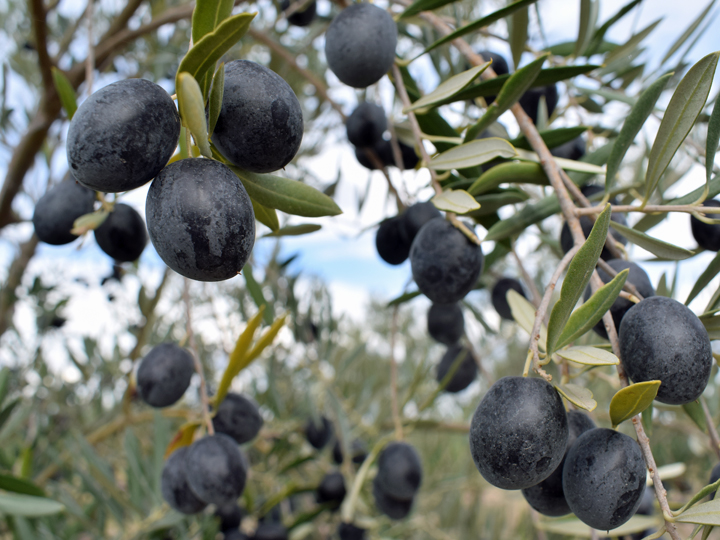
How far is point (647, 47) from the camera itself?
1.05 m

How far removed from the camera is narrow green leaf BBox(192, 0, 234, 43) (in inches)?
16.6

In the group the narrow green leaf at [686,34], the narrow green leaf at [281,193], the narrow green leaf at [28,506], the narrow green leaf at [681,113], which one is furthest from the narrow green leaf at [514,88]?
the narrow green leaf at [28,506]

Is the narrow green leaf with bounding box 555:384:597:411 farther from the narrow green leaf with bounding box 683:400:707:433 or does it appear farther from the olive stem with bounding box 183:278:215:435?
the olive stem with bounding box 183:278:215:435

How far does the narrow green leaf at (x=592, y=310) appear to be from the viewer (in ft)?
1.44

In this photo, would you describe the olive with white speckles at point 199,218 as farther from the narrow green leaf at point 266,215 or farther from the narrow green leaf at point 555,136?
the narrow green leaf at point 555,136

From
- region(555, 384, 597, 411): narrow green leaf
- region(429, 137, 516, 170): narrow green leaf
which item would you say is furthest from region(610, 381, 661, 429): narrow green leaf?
region(429, 137, 516, 170): narrow green leaf

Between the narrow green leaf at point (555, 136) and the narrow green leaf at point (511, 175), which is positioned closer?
the narrow green leaf at point (511, 175)

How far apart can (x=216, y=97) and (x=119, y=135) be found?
0.08m

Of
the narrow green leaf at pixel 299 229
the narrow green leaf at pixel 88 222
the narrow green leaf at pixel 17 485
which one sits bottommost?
the narrow green leaf at pixel 17 485

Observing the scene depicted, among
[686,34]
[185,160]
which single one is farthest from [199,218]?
[686,34]

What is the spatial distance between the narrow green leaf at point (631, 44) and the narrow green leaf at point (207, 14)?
0.83 metres

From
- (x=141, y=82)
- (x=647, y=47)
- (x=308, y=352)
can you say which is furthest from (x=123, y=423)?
(x=647, y=47)

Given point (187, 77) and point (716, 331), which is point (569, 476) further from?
point (187, 77)

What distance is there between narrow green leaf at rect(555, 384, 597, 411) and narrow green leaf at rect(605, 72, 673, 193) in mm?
262
